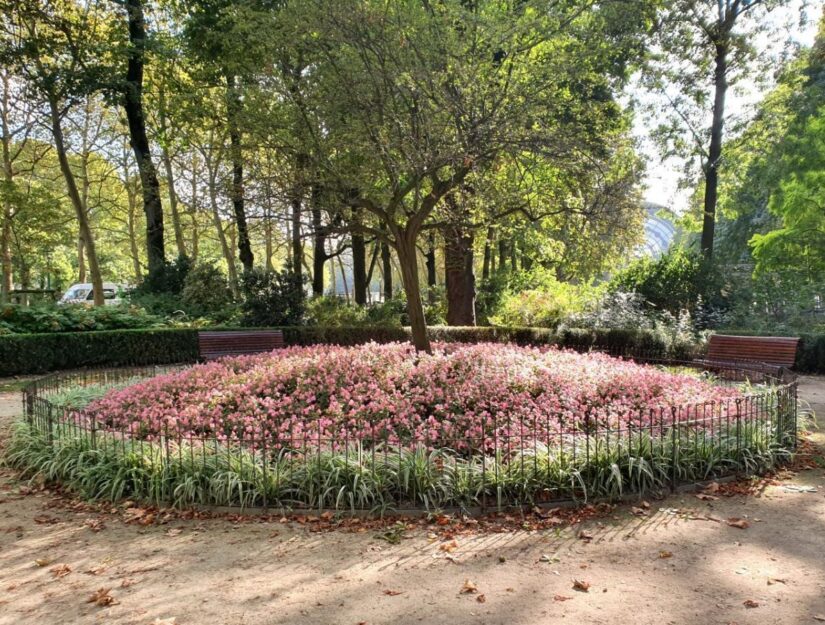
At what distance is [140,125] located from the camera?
19.5m

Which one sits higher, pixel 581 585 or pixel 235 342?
pixel 235 342

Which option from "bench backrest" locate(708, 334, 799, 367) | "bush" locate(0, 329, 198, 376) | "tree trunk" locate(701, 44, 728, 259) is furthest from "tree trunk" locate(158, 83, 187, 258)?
"tree trunk" locate(701, 44, 728, 259)

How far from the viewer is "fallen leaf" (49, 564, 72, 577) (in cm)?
369

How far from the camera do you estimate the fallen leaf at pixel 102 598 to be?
128 inches

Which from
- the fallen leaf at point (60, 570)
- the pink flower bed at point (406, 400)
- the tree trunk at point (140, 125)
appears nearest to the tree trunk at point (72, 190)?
the tree trunk at point (140, 125)

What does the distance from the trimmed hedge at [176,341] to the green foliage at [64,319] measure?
0.83m

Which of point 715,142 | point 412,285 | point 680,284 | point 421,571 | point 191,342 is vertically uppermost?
point 715,142

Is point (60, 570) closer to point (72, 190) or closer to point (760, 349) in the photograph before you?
point (760, 349)

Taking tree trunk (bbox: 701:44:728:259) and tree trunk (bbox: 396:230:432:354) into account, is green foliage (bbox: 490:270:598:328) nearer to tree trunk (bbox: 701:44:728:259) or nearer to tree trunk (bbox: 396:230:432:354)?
tree trunk (bbox: 701:44:728:259)

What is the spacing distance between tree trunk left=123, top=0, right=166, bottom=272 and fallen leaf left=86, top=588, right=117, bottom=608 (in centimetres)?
1724

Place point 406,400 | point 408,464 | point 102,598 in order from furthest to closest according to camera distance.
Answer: point 406,400, point 408,464, point 102,598

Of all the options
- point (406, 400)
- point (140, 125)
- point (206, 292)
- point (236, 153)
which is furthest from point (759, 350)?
point (140, 125)

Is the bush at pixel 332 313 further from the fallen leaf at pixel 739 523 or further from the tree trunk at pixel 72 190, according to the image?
the fallen leaf at pixel 739 523

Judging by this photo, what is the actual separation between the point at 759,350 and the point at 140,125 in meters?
18.6
